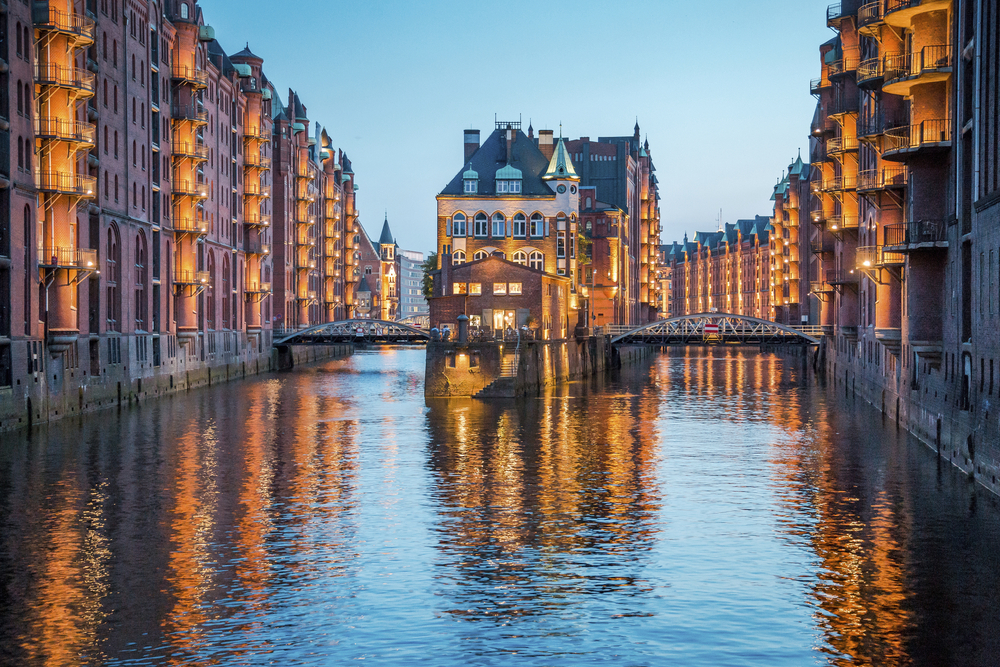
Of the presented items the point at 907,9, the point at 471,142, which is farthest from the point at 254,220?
the point at 907,9

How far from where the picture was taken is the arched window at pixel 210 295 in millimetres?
98625

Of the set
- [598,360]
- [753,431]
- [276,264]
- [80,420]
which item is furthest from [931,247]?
[276,264]

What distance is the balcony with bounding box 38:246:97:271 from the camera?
60625 mm

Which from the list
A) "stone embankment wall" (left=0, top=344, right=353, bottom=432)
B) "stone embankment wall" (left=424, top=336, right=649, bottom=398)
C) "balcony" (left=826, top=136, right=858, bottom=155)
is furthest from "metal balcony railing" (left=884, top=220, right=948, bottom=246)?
"stone embankment wall" (left=0, top=344, right=353, bottom=432)

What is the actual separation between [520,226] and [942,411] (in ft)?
245

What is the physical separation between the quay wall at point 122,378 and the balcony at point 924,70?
128 feet

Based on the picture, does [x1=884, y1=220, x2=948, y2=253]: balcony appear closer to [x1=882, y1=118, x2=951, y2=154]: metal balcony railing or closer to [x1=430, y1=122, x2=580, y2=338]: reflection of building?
[x1=882, y1=118, x2=951, y2=154]: metal balcony railing

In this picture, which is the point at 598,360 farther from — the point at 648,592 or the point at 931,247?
the point at 648,592

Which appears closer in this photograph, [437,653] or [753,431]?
[437,653]

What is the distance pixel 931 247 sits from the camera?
162 feet

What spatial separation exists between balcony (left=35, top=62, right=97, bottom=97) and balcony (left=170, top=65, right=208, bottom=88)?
81.9ft

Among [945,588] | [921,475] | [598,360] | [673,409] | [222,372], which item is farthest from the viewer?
[598,360]

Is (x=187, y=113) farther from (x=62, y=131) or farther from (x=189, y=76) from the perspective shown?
(x=62, y=131)

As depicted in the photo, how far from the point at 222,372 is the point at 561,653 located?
81.4 m
